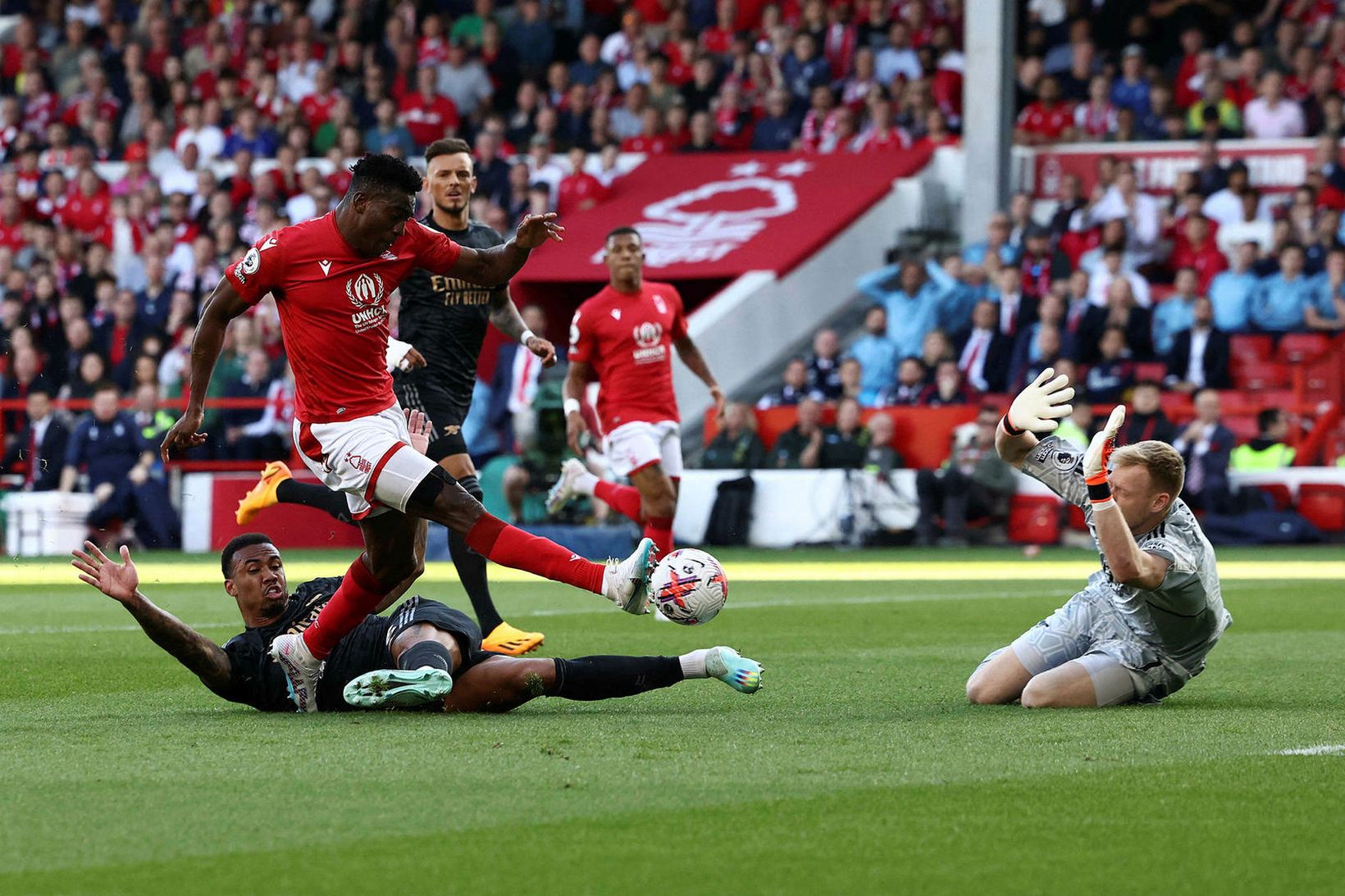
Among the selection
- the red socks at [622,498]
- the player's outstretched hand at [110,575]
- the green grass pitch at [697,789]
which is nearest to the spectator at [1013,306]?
the red socks at [622,498]

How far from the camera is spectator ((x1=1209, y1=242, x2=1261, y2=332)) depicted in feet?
64.1

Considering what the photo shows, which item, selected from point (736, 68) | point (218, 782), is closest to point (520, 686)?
point (218, 782)

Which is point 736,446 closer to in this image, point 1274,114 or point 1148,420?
point 1148,420

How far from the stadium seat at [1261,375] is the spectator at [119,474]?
10.5 metres

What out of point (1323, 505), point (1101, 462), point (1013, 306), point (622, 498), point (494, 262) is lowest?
point (1323, 505)

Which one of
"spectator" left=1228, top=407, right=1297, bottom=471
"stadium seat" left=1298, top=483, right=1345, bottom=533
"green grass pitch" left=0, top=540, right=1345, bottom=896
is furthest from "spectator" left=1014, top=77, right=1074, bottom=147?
"green grass pitch" left=0, top=540, right=1345, bottom=896

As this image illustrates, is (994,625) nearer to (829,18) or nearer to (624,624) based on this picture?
(624,624)

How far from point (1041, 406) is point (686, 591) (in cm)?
133

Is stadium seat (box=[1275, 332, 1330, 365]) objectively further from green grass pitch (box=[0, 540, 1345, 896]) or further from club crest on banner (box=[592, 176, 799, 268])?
green grass pitch (box=[0, 540, 1345, 896])

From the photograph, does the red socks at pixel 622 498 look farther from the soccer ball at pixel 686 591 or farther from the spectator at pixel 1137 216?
the spectator at pixel 1137 216

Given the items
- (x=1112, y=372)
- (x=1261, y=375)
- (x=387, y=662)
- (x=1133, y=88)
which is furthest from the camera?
(x=1133, y=88)

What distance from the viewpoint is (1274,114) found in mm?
21906

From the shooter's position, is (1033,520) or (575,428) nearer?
(575,428)

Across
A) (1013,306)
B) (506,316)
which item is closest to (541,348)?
(506,316)
